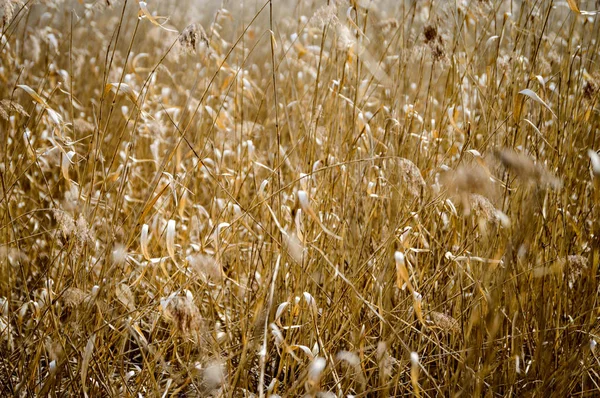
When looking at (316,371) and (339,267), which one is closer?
(316,371)

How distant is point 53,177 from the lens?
2.15 metres

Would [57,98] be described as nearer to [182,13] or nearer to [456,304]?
[182,13]

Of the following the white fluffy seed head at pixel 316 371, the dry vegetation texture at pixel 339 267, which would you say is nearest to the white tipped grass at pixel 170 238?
the dry vegetation texture at pixel 339 267

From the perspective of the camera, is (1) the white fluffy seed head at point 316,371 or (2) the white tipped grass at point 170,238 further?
(2) the white tipped grass at point 170,238

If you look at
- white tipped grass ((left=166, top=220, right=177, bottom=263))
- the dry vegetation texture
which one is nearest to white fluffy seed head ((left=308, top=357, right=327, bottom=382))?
the dry vegetation texture

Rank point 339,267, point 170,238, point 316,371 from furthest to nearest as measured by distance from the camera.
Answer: point 339,267
point 170,238
point 316,371

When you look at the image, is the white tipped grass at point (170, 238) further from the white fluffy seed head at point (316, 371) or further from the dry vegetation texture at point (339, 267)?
the white fluffy seed head at point (316, 371)

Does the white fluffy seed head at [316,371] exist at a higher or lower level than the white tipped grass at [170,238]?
lower

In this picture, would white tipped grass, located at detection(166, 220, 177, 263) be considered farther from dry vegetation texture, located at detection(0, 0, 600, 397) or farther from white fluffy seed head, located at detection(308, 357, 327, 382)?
white fluffy seed head, located at detection(308, 357, 327, 382)

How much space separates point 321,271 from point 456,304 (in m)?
0.32

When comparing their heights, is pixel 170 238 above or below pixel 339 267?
above

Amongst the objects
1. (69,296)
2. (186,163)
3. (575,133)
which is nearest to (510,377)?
(575,133)

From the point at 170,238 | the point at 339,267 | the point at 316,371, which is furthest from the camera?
→ the point at 339,267

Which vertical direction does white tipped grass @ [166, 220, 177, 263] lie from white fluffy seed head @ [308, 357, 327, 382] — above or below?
above
